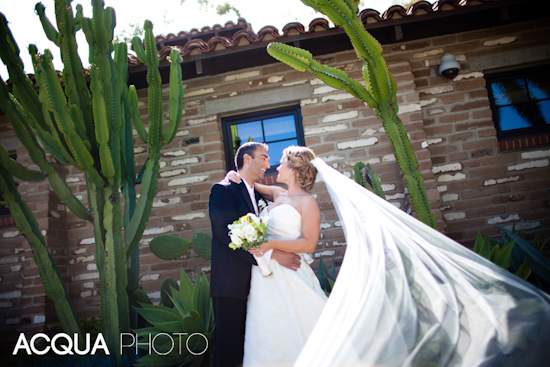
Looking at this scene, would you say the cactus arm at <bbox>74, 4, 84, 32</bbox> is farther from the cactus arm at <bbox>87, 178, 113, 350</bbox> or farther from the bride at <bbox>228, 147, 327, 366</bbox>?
the bride at <bbox>228, 147, 327, 366</bbox>

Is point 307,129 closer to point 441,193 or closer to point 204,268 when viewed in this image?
point 441,193

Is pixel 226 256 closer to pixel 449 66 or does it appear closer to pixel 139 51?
pixel 139 51

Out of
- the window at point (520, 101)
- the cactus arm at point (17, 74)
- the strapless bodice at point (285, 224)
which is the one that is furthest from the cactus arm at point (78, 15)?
the window at point (520, 101)

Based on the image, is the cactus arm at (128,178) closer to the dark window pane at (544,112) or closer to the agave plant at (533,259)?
the agave plant at (533,259)

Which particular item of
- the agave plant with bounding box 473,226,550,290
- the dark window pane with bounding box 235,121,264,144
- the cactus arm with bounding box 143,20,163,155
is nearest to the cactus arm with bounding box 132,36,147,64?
the cactus arm with bounding box 143,20,163,155

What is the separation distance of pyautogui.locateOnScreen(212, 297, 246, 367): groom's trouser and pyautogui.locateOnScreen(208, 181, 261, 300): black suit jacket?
7cm

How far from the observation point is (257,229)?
2.17 m

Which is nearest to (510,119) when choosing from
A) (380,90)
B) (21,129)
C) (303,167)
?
(380,90)

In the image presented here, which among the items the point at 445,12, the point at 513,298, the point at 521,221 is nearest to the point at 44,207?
the point at 513,298

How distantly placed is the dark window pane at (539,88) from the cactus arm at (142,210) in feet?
14.0

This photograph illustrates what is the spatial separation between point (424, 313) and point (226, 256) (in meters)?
1.36

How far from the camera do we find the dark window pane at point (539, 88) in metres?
4.15

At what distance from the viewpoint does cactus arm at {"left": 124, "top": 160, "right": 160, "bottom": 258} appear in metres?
3.00

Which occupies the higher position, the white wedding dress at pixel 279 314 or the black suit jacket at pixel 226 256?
the black suit jacket at pixel 226 256
